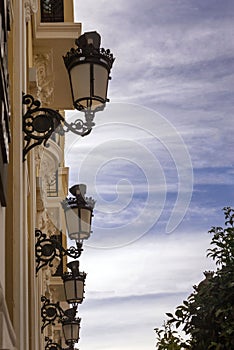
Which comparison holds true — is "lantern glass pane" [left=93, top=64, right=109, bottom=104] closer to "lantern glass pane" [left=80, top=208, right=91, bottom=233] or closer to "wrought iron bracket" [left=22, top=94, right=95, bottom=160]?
"wrought iron bracket" [left=22, top=94, right=95, bottom=160]

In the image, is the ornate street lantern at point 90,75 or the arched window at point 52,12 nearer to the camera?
the ornate street lantern at point 90,75

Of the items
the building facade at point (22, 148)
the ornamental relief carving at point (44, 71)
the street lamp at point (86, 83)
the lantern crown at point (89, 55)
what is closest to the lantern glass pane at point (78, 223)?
the building facade at point (22, 148)

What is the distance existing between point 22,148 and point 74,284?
4563mm

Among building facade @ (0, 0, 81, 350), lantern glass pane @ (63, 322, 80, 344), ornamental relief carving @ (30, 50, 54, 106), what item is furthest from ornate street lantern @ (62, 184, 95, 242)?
lantern glass pane @ (63, 322, 80, 344)

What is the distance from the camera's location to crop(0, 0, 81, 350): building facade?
202 inches

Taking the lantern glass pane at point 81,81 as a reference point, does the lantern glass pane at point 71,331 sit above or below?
above

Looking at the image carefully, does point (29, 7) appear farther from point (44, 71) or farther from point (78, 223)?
point (44, 71)

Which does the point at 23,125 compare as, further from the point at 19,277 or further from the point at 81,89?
the point at 19,277

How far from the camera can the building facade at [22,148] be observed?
16.8 ft

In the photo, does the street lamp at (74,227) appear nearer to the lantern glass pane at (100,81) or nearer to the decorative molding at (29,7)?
the decorative molding at (29,7)

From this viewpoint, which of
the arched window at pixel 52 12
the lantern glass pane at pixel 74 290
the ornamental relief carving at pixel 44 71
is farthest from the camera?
the arched window at pixel 52 12

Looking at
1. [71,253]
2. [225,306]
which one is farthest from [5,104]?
[71,253]

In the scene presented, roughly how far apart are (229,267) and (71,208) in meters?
3.72

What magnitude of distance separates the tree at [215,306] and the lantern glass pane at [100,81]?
48.4 inches
